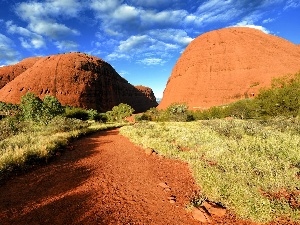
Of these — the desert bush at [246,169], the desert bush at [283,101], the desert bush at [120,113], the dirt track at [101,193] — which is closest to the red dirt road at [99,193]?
the dirt track at [101,193]

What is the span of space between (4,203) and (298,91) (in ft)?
86.7

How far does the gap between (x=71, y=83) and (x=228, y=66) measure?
152 feet

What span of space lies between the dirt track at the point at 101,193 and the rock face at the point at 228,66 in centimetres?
4997

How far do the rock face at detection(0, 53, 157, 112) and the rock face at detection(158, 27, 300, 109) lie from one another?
74.7ft

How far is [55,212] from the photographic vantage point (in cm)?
622

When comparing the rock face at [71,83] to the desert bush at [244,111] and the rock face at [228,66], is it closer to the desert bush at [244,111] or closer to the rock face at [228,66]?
the rock face at [228,66]

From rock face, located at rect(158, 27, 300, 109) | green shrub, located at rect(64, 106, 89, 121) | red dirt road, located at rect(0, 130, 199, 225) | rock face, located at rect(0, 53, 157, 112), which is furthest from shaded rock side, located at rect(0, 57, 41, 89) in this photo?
red dirt road, located at rect(0, 130, 199, 225)

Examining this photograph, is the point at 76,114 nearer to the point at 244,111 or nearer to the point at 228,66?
the point at 244,111

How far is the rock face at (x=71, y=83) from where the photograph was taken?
74.4 meters

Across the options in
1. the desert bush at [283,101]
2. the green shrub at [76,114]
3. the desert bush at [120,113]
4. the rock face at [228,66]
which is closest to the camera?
the desert bush at [283,101]

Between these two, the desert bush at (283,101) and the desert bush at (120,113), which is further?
the desert bush at (120,113)

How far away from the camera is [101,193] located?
7512 millimetres

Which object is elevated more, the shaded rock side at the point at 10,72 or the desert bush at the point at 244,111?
the shaded rock side at the point at 10,72

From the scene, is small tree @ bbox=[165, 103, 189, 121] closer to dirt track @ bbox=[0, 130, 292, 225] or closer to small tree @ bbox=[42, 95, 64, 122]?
small tree @ bbox=[42, 95, 64, 122]
